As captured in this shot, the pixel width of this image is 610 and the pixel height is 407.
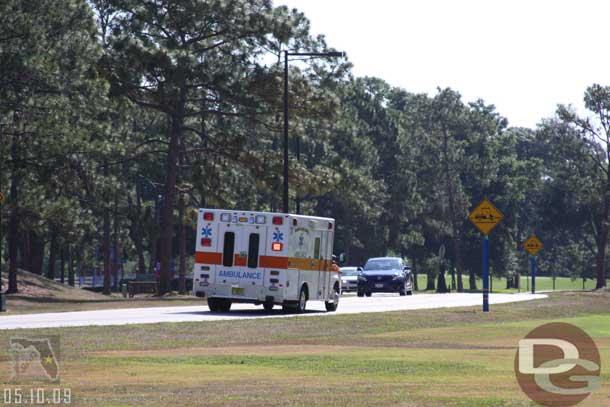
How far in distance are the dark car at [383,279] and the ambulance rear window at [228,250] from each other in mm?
25590

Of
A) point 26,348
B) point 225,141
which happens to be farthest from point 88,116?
point 26,348

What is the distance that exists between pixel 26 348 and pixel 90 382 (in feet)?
18.0

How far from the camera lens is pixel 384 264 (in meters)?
64.7

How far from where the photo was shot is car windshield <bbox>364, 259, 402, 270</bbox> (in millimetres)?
64125

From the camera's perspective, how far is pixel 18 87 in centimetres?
4947

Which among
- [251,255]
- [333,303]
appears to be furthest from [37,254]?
Answer: [251,255]

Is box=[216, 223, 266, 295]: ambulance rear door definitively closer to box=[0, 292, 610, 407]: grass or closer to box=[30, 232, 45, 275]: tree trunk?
box=[0, 292, 610, 407]: grass

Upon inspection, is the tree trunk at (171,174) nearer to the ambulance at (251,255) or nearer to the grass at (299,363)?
the ambulance at (251,255)

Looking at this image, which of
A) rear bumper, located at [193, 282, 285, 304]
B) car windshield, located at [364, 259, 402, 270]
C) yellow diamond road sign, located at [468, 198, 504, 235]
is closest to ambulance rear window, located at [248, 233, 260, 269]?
rear bumper, located at [193, 282, 285, 304]

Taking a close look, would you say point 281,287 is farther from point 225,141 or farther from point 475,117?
point 475,117
